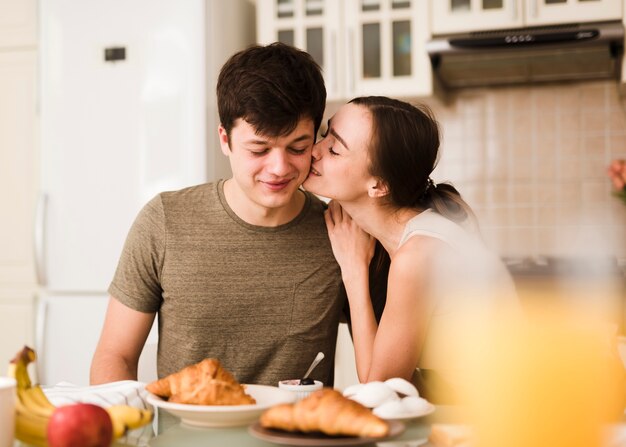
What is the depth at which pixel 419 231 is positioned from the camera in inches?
56.4

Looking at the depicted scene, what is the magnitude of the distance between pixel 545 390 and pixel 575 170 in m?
2.85

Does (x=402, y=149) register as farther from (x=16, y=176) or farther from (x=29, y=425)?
(x=16, y=176)

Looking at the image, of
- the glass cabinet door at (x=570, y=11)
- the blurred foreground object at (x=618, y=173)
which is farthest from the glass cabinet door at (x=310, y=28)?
the blurred foreground object at (x=618, y=173)

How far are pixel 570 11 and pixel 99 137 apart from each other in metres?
1.75

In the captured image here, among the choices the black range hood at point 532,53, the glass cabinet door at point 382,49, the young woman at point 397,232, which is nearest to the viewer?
the young woman at point 397,232

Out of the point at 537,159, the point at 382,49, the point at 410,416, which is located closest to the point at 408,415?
the point at 410,416

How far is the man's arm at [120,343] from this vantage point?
149 cm

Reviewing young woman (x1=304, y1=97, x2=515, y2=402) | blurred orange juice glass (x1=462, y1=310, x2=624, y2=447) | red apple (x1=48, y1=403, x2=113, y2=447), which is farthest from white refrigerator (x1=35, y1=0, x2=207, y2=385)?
blurred orange juice glass (x1=462, y1=310, x2=624, y2=447)

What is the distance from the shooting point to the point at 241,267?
159 cm

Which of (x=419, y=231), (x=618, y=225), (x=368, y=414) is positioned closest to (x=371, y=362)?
(x=419, y=231)

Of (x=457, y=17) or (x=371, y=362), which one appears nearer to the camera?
(x=371, y=362)

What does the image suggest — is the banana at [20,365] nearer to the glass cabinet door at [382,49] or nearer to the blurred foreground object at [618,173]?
the glass cabinet door at [382,49]

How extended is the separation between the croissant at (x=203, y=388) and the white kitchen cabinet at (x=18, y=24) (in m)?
2.43

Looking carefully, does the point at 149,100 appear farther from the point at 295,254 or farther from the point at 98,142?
the point at 295,254
